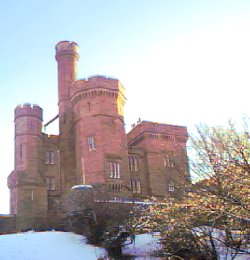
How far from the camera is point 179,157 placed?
22828mm

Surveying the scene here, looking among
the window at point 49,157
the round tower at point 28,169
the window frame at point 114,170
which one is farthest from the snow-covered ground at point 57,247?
the window at point 49,157

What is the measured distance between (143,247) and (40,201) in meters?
16.7

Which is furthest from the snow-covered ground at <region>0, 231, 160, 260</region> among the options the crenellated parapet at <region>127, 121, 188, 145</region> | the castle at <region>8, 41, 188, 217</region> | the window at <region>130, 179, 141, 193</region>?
the crenellated parapet at <region>127, 121, 188, 145</region>

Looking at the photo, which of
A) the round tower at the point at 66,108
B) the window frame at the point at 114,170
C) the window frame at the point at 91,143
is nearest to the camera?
the window frame at the point at 114,170

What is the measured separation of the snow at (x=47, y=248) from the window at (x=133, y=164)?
1814 cm

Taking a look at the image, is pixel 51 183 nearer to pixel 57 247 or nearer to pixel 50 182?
pixel 50 182

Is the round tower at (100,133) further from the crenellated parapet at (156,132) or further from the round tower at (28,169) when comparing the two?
the crenellated parapet at (156,132)

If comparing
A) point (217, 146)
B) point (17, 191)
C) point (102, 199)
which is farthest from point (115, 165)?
point (217, 146)

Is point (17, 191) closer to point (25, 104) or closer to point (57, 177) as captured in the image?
point (57, 177)

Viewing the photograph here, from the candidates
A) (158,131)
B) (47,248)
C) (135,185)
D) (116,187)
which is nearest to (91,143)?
(116,187)

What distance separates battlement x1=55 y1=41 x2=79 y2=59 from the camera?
44031 millimetres

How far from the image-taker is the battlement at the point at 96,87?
38250mm

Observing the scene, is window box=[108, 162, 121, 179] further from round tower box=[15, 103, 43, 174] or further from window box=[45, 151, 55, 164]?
round tower box=[15, 103, 43, 174]

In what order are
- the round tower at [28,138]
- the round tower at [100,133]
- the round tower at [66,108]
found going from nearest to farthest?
the round tower at [100,133]
the round tower at [28,138]
the round tower at [66,108]
